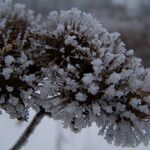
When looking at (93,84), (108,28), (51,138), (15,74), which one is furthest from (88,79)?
(108,28)

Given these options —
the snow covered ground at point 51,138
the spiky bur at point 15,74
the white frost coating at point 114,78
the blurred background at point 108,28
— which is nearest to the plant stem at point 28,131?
the spiky bur at point 15,74

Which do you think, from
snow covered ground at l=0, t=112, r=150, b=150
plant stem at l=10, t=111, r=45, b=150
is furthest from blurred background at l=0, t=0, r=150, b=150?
plant stem at l=10, t=111, r=45, b=150

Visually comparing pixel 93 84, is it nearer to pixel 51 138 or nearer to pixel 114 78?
pixel 114 78

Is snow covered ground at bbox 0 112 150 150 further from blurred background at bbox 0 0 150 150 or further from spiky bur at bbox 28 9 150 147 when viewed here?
spiky bur at bbox 28 9 150 147

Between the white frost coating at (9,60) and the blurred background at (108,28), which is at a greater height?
the blurred background at (108,28)

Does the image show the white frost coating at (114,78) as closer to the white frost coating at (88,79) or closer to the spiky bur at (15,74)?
the white frost coating at (88,79)

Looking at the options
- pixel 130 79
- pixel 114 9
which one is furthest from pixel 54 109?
pixel 114 9
